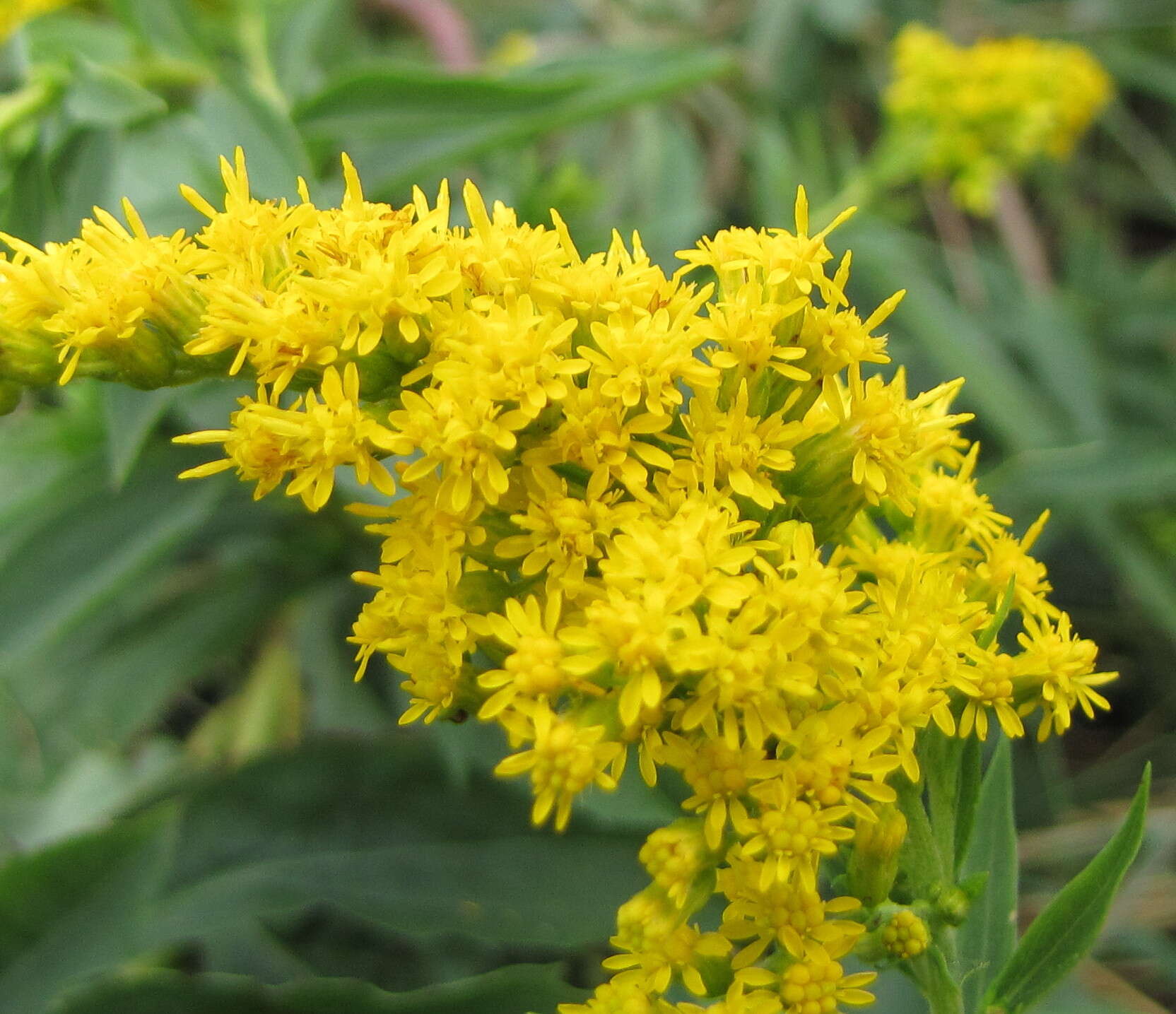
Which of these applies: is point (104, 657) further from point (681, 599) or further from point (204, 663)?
point (681, 599)

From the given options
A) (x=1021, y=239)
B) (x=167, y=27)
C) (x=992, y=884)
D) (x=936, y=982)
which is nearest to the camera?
(x=936, y=982)

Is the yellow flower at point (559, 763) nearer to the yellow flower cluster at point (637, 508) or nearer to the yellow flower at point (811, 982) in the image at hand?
the yellow flower cluster at point (637, 508)

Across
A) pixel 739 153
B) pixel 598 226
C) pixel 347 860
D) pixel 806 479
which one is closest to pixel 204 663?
pixel 347 860

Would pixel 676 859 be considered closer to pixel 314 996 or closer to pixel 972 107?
pixel 314 996

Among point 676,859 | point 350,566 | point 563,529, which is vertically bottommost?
point 350,566

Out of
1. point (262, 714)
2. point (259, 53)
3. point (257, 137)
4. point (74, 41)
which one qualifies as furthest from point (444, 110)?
point (262, 714)

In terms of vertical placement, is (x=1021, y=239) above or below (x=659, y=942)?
above
